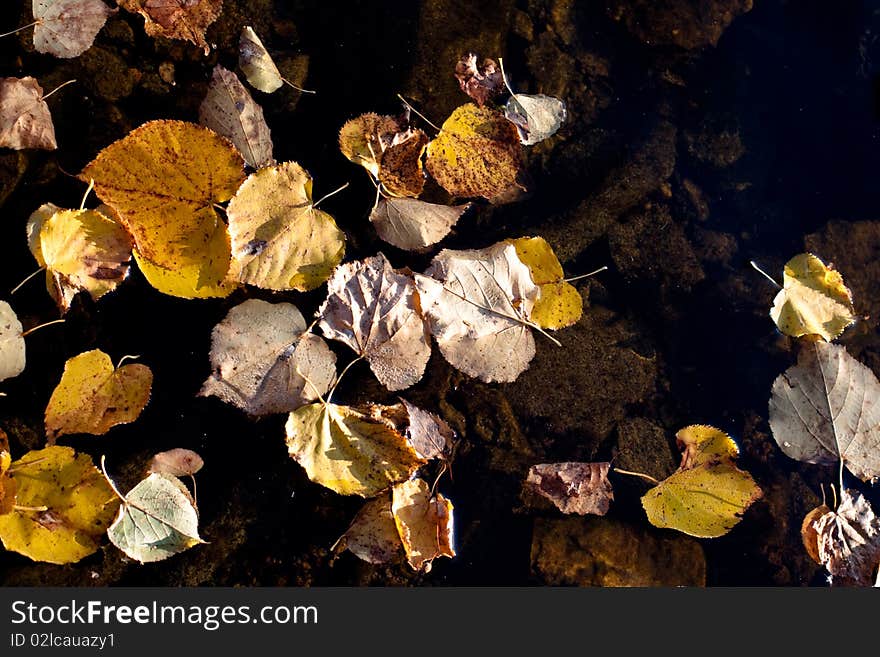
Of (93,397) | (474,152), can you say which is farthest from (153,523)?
(474,152)

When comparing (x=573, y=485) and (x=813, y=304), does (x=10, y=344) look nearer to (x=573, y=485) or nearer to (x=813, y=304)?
(x=573, y=485)

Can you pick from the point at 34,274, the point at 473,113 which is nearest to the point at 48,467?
the point at 34,274

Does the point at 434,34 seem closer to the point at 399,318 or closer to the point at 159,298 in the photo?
the point at 399,318

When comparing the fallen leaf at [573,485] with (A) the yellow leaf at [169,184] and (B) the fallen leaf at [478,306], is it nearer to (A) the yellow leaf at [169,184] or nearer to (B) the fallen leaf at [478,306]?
(B) the fallen leaf at [478,306]

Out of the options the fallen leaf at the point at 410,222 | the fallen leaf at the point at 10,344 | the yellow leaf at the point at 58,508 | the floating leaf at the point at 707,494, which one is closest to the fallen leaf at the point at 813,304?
the floating leaf at the point at 707,494

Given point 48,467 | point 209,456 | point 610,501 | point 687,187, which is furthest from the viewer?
point 687,187

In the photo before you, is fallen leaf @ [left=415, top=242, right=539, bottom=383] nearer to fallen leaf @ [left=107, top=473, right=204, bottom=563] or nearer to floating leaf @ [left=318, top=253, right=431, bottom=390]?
floating leaf @ [left=318, top=253, right=431, bottom=390]
